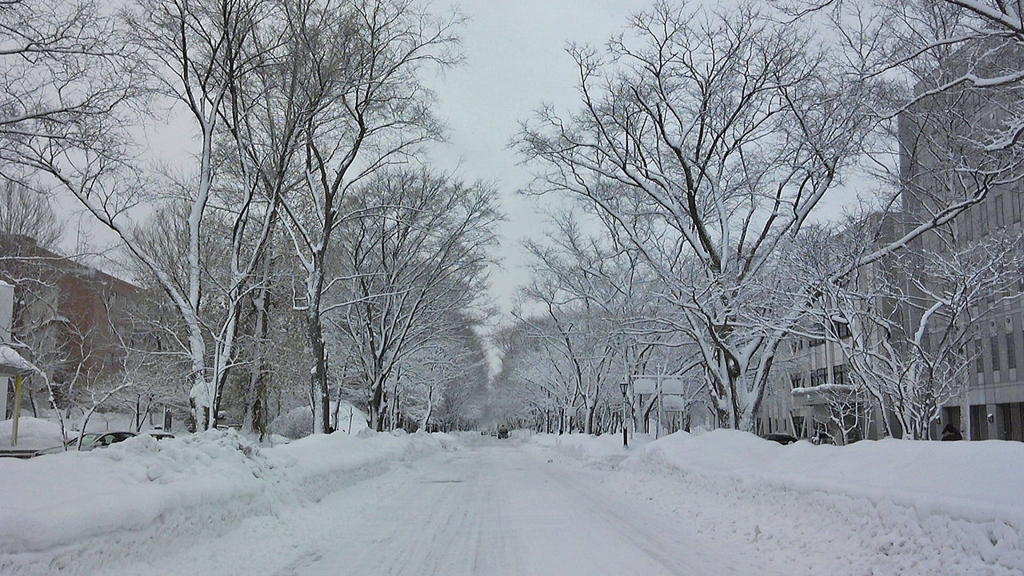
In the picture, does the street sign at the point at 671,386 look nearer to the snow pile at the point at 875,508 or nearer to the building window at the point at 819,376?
the snow pile at the point at 875,508

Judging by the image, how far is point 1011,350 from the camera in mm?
37281

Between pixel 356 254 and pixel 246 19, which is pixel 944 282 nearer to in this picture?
pixel 246 19

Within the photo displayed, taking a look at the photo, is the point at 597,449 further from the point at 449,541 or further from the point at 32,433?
the point at 449,541

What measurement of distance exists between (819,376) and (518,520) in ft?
170

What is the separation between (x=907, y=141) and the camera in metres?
22.3

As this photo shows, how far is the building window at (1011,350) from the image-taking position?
121 feet

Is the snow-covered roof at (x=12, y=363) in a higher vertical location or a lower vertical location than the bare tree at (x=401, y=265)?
lower

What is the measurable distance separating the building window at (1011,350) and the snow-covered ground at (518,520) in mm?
26160

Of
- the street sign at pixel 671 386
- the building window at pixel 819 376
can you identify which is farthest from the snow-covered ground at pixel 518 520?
the building window at pixel 819 376

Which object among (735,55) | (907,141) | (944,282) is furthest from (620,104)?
(944,282)

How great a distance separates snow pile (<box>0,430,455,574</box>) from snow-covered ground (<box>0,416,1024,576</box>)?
0.8 inches

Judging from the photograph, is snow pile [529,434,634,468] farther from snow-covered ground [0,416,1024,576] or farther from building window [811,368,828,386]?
building window [811,368,828,386]

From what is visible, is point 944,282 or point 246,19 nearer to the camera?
point 246,19

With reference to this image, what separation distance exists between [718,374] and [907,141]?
8346 millimetres
